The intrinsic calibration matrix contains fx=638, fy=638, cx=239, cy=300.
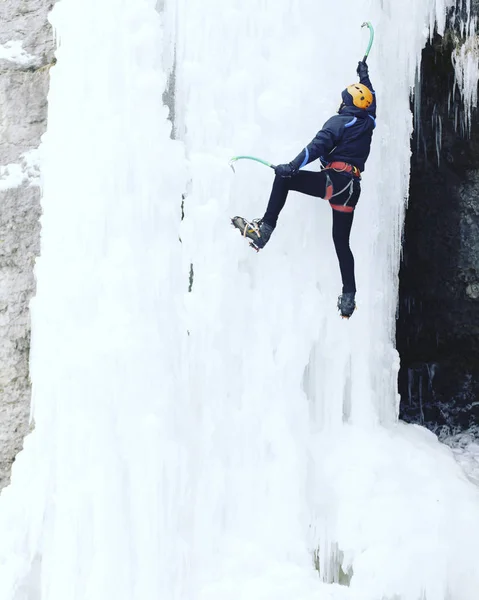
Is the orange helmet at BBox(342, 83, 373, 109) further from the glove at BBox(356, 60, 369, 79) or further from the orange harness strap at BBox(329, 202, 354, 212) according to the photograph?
the orange harness strap at BBox(329, 202, 354, 212)

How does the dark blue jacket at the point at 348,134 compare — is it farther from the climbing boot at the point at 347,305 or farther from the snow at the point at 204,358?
the climbing boot at the point at 347,305

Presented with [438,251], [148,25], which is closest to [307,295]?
[148,25]

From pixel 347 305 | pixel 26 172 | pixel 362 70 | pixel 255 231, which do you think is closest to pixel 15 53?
pixel 26 172

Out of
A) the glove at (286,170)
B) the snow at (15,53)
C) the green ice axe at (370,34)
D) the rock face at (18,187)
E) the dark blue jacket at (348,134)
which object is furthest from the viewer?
the snow at (15,53)

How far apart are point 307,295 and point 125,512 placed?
5.72 ft

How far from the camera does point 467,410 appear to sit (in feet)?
22.4

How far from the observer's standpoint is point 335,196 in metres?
3.94

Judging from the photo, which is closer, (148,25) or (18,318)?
(148,25)

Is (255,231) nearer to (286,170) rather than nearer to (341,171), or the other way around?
(286,170)

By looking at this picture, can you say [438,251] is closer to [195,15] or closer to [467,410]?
[467,410]

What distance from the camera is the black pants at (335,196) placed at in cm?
383

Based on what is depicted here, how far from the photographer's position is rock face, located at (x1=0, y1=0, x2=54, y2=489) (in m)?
4.36

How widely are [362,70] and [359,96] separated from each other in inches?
11.6

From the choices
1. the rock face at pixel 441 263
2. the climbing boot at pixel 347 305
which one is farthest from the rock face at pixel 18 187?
the rock face at pixel 441 263
